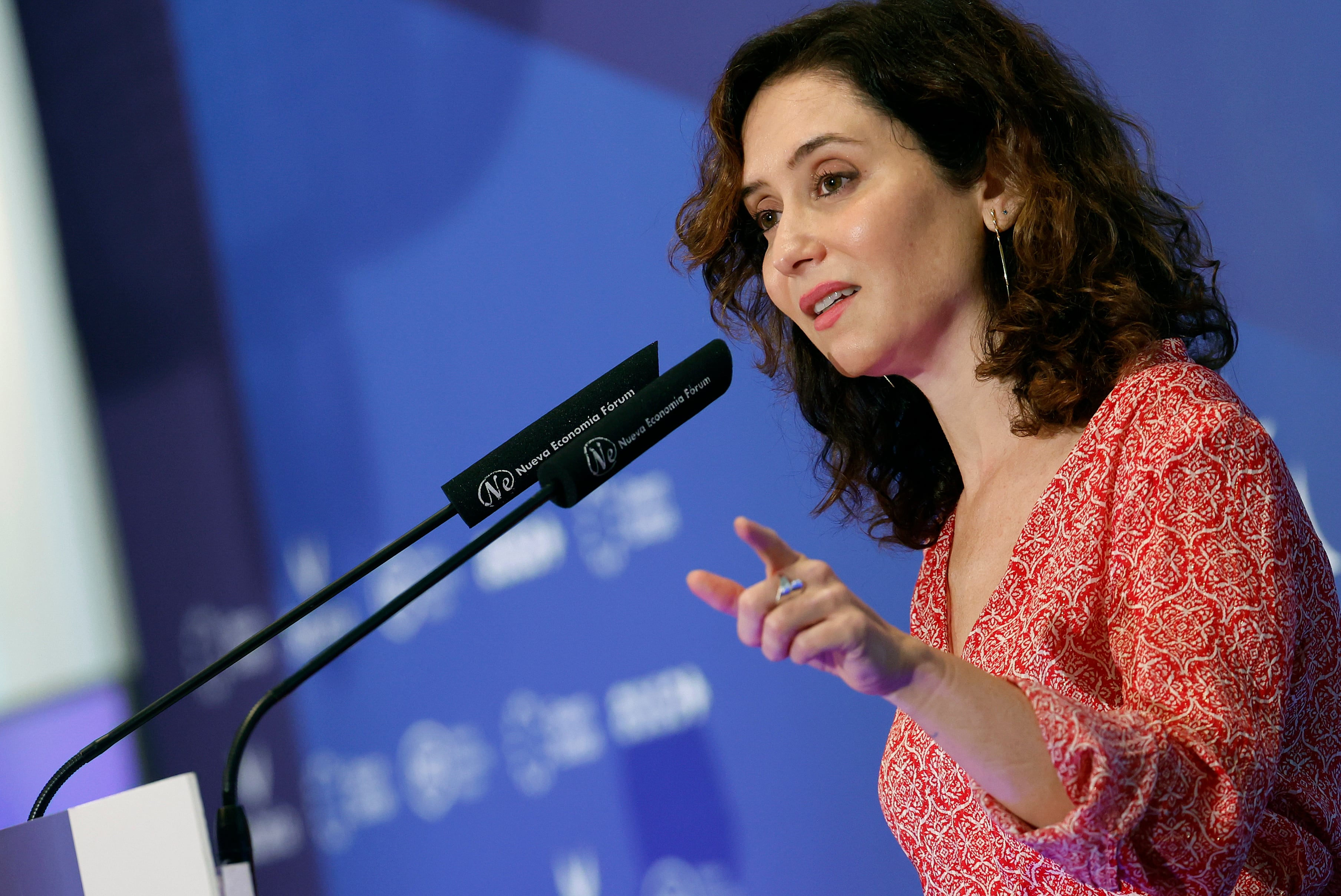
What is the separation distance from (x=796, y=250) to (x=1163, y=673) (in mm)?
671

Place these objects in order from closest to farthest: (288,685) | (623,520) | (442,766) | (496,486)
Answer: (288,685)
(496,486)
(623,520)
(442,766)

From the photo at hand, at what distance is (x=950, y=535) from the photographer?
5.17ft

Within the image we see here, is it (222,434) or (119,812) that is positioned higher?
(222,434)

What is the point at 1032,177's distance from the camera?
140cm

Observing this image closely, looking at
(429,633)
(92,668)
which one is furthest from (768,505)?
(92,668)

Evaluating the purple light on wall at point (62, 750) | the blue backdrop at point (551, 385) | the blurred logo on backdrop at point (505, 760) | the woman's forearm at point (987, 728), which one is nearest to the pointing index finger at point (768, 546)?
the woman's forearm at point (987, 728)

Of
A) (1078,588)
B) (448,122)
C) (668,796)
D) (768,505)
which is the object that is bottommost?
(1078,588)

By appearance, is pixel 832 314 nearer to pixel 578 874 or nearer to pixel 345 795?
pixel 578 874

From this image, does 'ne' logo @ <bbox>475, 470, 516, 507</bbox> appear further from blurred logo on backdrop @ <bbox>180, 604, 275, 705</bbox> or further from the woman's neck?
blurred logo on backdrop @ <bbox>180, 604, 275, 705</bbox>

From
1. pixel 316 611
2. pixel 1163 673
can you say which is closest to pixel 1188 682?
pixel 1163 673

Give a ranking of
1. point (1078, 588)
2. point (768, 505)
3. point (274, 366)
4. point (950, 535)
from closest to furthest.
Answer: point (1078, 588) < point (950, 535) < point (768, 505) < point (274, 366)

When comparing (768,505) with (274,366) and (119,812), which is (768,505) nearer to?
(274,366)

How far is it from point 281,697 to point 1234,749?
74cm

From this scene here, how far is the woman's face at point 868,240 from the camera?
1377mm
